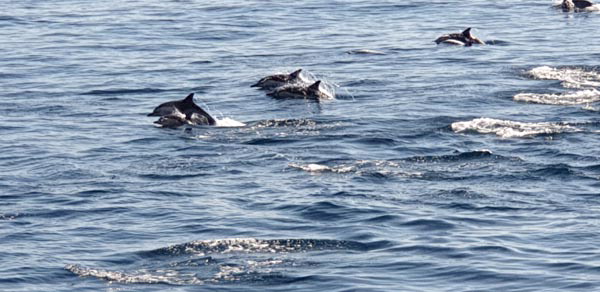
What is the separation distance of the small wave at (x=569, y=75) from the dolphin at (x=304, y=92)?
260 inches

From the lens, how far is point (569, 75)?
134 ft

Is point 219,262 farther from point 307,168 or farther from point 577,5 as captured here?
point 577,5

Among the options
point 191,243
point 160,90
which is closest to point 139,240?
point 191,243

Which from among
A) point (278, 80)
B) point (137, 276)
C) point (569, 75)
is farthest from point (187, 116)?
point (137, 276)

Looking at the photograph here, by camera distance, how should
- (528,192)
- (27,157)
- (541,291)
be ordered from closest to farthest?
(541,291)
(528,192)
(27,157)

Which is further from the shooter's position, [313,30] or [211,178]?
[313,30]

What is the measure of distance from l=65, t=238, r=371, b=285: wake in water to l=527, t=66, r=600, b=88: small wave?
54.7 feet

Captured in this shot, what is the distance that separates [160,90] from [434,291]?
67.3 feet

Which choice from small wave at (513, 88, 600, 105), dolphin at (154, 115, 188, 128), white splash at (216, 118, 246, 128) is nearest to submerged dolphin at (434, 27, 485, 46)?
small wave at (513, 88, 600, 105)

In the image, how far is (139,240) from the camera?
24766 millimetres

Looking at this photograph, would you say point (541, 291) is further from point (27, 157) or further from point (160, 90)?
point (160, 90)

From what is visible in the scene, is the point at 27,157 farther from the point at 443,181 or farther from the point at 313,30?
the point at 313,30

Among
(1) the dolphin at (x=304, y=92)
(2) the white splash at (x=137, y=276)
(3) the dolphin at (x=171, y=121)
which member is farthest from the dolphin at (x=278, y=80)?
(2) the white splash at (x=137, y=276)

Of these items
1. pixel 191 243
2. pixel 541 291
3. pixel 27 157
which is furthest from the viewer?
pixel 27 157
